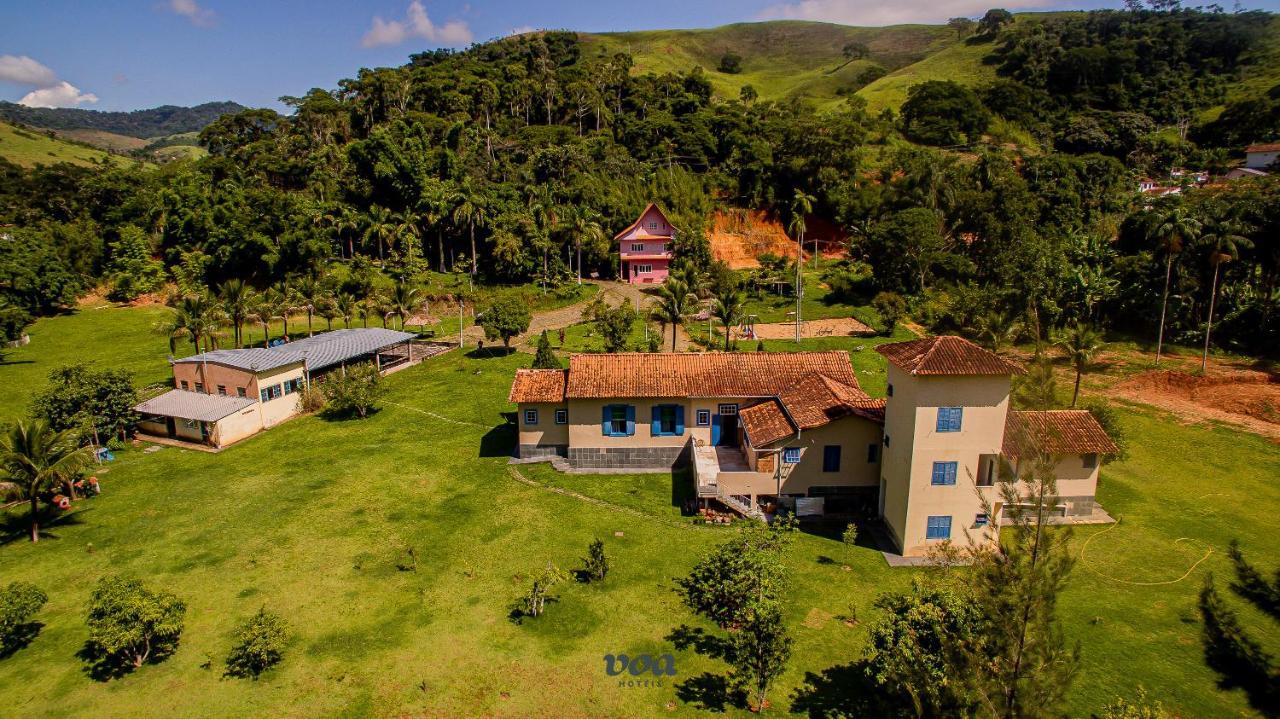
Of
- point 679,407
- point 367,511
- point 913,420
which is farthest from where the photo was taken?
point 679,407

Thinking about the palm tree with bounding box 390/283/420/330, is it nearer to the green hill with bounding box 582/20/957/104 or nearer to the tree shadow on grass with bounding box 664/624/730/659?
the tree shadow on grass with bounding box 664/624/730/659

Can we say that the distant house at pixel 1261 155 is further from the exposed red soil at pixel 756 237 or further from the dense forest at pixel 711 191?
the exposed red soil at pixel 756 237

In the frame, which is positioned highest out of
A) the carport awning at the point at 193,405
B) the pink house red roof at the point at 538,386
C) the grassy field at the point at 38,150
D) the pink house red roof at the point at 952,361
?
the grassy field at the point at 38,150

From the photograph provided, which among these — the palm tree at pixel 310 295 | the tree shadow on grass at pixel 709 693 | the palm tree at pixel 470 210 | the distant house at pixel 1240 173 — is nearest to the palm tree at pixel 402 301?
the palm tree at pixel 310 295

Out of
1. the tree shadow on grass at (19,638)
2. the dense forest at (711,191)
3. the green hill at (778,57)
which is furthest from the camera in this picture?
the green hill at (778,57)

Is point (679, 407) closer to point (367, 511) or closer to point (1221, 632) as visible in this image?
point (367, 511)

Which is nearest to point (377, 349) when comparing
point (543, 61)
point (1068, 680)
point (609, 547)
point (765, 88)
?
point (609, 547)

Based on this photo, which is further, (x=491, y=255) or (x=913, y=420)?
(x=491, y=255)
